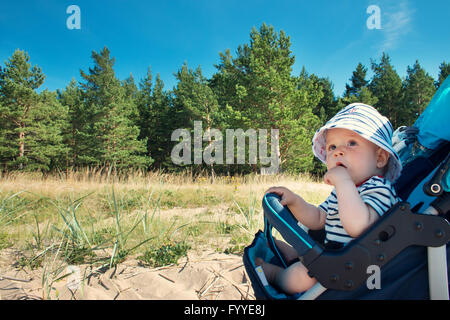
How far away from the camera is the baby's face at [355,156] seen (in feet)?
4.37

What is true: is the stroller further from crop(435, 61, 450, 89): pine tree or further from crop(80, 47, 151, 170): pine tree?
crop(435, 61, 450, 89): pine tree

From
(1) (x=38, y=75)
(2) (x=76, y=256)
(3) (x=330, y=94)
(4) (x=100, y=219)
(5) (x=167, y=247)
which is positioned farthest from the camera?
(3) (x=330, y=94)

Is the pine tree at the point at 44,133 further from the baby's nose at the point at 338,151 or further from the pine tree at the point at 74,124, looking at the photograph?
the baby's nose at the point at 338,151

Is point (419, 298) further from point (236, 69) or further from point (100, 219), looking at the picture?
point (236, 69)

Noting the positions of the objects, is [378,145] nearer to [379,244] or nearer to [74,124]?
[379,244]

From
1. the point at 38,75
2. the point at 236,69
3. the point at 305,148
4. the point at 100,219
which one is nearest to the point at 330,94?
the point at 236,69

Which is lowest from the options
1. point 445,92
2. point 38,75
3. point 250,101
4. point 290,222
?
point 290,222

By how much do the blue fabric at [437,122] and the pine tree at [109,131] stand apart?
23.1m

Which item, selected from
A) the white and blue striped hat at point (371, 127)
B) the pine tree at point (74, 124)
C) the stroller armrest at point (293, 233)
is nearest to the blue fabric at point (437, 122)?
the white and blue striped hat at point (371, 127)

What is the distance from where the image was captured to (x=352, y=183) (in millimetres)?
1196

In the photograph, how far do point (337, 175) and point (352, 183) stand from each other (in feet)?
0.24

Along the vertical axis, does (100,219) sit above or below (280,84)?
below

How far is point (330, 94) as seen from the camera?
32.6 m
